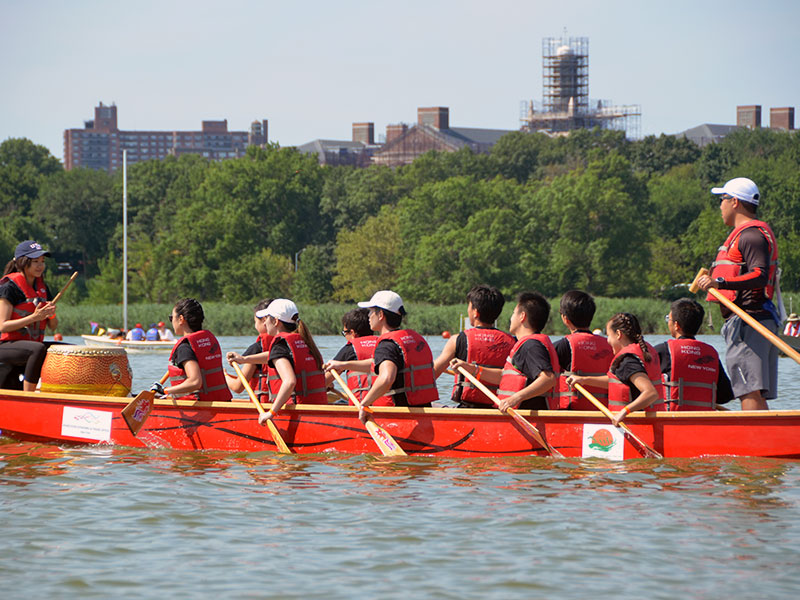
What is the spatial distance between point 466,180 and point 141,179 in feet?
84.3

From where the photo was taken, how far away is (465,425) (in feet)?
28.5

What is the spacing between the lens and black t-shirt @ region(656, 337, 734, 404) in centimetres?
865

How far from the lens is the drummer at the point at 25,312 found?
9.77 metres

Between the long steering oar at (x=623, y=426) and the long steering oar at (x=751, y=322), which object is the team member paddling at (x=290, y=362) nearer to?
the long steering oar at (x=623, y=426)

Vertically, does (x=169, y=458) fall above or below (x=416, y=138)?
below

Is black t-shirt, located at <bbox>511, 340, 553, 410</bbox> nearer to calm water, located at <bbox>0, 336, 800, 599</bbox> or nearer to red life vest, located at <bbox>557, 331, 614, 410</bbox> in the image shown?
red life vest, located at <bbox>557, 331, 614, 410</bbox>

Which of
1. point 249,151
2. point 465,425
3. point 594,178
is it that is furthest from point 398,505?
point 249,151

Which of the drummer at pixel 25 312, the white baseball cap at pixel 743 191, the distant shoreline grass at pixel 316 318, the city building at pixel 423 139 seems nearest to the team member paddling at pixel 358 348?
the drummer at pixel 25 312

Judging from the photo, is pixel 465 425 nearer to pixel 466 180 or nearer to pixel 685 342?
pixel 685 342

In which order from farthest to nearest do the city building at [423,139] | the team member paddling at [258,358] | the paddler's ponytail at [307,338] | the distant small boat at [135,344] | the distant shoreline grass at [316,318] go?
the city building at [423,139] < the distant shoreline grass at [316,318] < the distant small boat at [135,344] < the team member paddling at [258,358] < the paddler's ponytail at [307,338]

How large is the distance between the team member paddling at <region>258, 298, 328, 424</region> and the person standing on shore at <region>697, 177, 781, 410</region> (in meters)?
3.15

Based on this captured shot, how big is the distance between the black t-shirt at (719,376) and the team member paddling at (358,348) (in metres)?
2.19

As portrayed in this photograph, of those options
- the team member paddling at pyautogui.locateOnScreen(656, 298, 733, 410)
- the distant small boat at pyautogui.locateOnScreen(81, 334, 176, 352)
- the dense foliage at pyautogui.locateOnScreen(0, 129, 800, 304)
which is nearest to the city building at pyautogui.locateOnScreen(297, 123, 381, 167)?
the dense foliage at pyautogui.locateOnScreen(0, 129, 800, 304)

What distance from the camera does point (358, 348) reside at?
9273 millimetres
